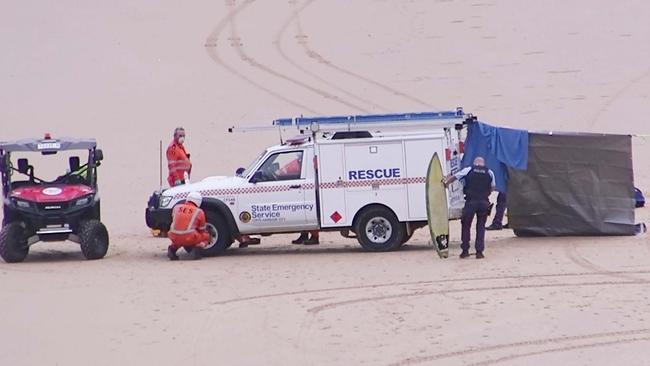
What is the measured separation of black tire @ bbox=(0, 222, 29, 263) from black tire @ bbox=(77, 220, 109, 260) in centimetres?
82

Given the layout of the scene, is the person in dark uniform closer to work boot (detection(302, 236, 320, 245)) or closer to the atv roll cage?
work boot (detection(302, 236, 320, 245))

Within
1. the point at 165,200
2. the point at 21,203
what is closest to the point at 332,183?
the point at 165,200

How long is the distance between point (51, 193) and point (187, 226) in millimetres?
2204

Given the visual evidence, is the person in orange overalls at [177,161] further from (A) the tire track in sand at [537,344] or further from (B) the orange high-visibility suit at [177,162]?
(A) the tire track in sand at [537,344]

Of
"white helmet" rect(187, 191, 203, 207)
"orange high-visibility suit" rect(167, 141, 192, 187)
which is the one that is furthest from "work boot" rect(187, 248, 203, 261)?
"orange high-visibility suit" rect(167, 141, 192, 187)

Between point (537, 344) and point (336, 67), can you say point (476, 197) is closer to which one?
point (537, 344)

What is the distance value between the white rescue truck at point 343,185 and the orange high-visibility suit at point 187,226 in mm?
537

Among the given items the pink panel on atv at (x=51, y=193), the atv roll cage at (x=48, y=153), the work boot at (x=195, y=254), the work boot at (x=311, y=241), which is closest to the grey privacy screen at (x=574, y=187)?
the work boot at (x=311, y=241)

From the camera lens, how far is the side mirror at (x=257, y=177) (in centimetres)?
1961

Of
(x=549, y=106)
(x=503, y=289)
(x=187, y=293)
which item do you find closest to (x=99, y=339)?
(x=187, y=293)

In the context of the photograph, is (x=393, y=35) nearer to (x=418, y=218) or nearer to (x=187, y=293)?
(x=418, y=218)

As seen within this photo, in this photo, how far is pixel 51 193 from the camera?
19.6 meters

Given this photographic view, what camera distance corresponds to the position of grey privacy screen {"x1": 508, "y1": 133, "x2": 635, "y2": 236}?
2038 centimetres

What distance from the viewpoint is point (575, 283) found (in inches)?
623
